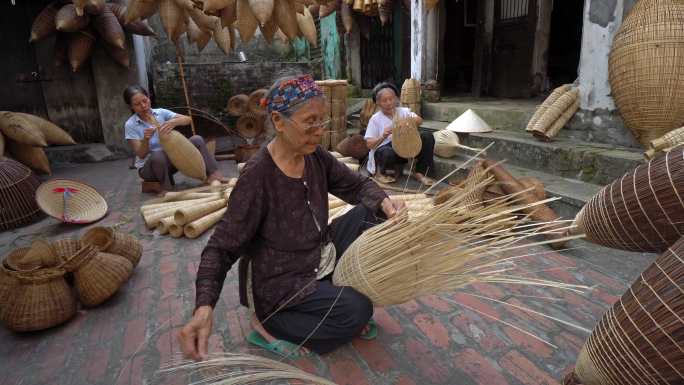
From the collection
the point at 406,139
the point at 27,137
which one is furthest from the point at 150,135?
the point at 406,139

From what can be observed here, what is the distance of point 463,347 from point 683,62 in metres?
2.65

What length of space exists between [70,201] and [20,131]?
6.03ft

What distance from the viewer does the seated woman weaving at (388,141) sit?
4.34 m

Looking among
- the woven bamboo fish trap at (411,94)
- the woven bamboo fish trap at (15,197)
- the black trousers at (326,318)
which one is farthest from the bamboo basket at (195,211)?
the woven bamboo fish trap at (411,94)

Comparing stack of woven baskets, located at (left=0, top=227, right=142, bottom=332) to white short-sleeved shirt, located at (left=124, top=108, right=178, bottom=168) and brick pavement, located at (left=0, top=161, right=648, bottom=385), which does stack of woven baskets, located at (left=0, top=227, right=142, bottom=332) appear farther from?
white short-sleeved shirt, located at (left=124, top=108, right=178, bottom=168)

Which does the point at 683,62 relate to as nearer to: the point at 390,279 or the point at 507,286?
the point at 507,286

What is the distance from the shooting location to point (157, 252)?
9.90 ft

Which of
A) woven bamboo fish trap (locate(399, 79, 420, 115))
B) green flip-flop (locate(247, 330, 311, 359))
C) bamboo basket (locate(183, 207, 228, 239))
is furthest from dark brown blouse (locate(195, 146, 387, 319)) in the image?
woven bamboo fish trap (locate(399, 79, 420, 115))

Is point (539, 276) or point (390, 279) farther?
point (539, 276)

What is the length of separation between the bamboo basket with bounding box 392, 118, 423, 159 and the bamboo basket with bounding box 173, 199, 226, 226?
6.30ft

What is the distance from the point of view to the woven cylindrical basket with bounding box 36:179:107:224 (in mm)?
3443

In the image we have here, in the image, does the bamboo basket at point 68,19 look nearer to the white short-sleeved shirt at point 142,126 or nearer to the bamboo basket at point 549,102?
the white short-sleeved shirt at point 142,126

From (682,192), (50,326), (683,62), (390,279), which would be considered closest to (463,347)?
(390,279)

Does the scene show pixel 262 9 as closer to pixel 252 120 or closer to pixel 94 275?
pixel 94 275
